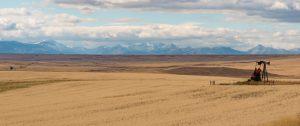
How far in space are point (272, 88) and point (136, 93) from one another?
30.9 ft

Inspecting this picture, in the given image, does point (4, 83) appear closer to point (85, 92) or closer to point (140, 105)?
point (85, 92)

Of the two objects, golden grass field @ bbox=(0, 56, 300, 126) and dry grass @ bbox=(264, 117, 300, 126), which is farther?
golden grass field @ bbox=(0, 56, 300, 126)

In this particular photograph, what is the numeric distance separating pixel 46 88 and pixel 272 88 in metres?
22.5

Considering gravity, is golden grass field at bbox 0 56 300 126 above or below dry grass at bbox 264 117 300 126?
below

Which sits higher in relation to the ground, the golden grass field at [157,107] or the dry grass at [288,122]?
the dry grass at [288,122]

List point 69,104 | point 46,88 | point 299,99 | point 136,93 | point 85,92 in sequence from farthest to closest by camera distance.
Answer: point 46,88 < point 85,92 < point 136,93 < point 69,104 < point 299,99

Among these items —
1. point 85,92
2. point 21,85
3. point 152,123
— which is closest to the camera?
point 152,123

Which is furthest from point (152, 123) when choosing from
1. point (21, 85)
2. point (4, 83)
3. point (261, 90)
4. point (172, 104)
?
point (4, 83)

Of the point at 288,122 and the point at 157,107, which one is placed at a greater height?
the point at 288,122

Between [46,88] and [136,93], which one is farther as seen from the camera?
[46,88]

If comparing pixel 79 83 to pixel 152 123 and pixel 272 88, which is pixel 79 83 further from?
pixel 152 123

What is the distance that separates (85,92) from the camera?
48438mm

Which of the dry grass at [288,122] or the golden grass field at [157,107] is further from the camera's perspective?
the golden grass field at [157,107]

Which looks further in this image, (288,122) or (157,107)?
(157,107)
